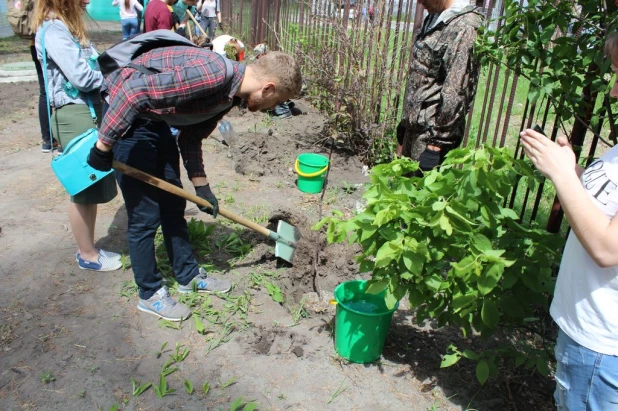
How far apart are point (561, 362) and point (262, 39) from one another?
951 centimetres

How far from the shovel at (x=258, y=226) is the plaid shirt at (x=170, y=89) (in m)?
0.31

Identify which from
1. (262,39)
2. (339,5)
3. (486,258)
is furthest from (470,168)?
(262,39)

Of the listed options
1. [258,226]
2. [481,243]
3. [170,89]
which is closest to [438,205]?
[481,243]

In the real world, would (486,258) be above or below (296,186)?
above

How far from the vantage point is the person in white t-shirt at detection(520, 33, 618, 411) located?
4.67 feet

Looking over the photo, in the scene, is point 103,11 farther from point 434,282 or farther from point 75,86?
point 434,282

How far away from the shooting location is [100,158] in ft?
8.63

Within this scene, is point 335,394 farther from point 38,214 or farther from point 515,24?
point 38,214

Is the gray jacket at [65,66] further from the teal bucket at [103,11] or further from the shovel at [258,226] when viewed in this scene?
the teal bucket at [103,11]

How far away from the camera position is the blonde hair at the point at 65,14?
3076 mm

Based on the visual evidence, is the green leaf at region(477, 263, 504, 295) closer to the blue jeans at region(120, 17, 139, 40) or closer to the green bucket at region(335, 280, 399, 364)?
the green bucket at region(335, 280, 399, 364)

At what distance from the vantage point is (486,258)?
1920mm

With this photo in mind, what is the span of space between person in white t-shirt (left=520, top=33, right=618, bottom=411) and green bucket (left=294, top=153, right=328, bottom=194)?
3.35 meters

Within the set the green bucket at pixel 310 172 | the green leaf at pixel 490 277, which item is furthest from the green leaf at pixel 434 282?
the green bucket at pixel 310 172
